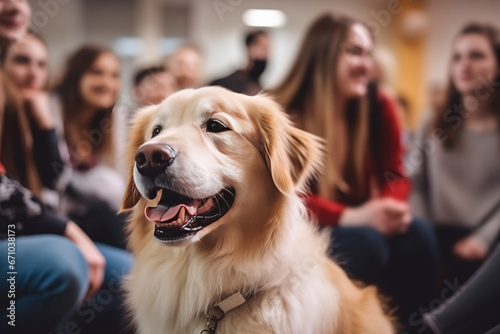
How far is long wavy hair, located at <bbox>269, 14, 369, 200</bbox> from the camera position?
39.9 inches

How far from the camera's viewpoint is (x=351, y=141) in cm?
107

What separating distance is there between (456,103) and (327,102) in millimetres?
691

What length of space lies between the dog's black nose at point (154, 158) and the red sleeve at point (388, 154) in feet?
2.16

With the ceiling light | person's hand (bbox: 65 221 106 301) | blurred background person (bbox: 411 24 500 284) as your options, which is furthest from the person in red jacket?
the ceiling light

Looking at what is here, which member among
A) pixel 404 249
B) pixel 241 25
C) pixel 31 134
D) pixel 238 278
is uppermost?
pixel 241 25

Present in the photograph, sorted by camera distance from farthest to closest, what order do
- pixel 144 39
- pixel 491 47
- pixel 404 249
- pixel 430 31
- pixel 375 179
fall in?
pixel 144 39 < pixel 430 31 < pixel 491 47 < pixel 404 249 < pixel 375 179

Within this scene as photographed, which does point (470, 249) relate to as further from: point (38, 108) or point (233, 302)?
point (38, 108)

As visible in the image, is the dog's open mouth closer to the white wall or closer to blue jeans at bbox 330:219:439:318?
blue jeans at bbox 330:219:439:318

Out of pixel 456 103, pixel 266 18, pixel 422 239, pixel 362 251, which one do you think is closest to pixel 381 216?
pixel 362 251

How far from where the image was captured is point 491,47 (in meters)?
1.39

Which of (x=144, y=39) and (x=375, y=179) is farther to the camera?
(x=144, y=39)

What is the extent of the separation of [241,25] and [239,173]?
1.16 metres

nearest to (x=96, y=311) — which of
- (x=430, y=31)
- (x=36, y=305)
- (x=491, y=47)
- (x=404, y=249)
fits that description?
(x=36, y=305)

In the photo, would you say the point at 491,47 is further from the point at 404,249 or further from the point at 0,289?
the point at 0,289
